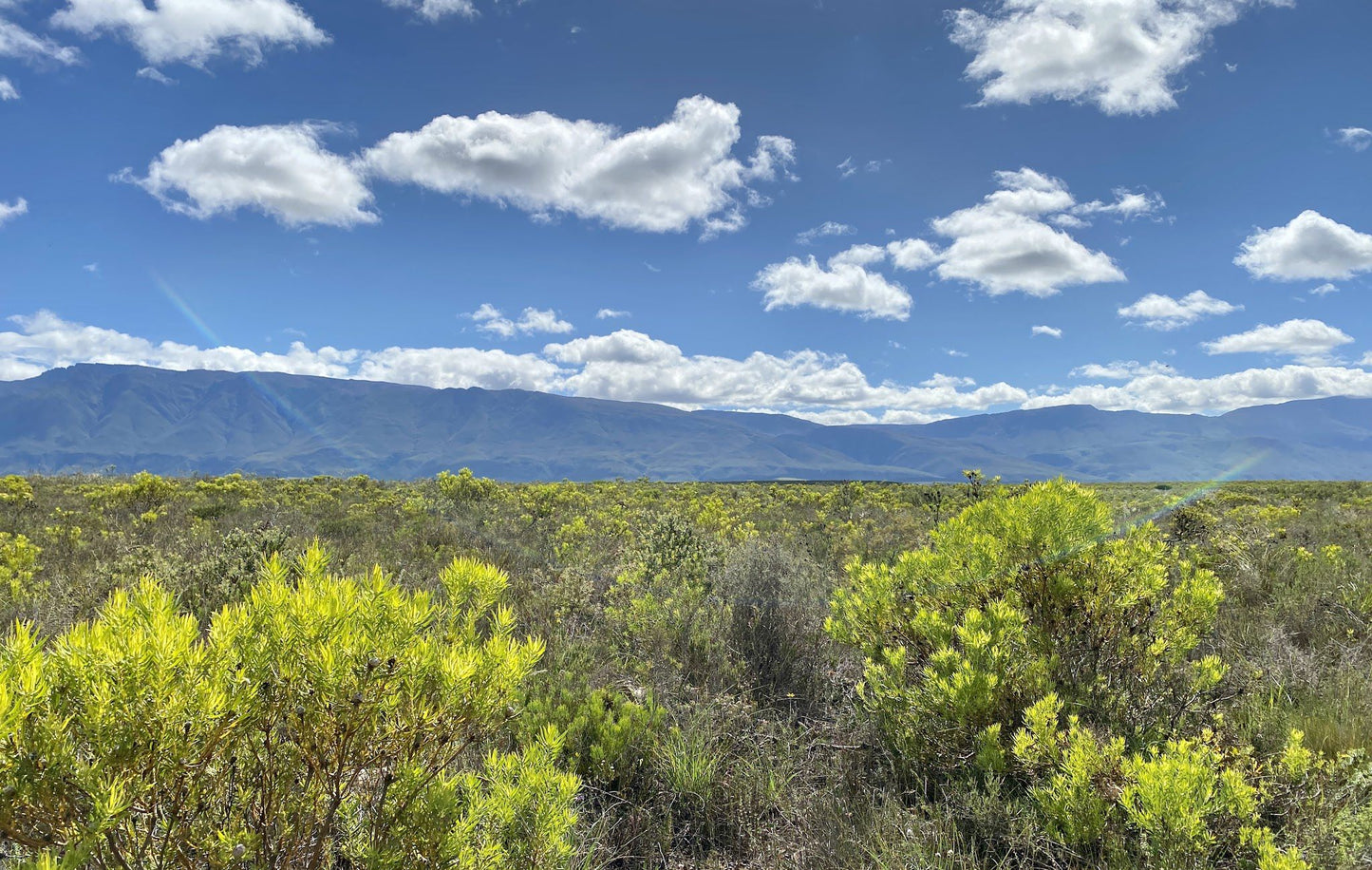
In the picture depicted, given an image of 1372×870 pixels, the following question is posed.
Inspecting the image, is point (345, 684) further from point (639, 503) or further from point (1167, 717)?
point (639, 503)

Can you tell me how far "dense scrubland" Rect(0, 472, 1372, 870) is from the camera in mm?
1600

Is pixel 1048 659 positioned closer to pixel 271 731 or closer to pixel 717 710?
pixel 717 710

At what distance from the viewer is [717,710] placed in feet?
14.7

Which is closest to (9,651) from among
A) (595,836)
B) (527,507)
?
(595,836)

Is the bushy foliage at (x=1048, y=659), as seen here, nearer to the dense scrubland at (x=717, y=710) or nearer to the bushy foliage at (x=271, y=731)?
the dense scrubland at (x=717, y=710)

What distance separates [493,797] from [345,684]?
79 centimetres

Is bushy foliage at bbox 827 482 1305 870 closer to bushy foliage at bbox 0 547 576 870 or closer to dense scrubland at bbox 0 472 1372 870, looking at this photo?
dense scrubland at bbox 0 472 1372 870

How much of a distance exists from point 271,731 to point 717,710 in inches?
128

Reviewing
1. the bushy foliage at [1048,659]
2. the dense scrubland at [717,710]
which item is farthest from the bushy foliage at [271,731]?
the bushy foliage at [1048,659]

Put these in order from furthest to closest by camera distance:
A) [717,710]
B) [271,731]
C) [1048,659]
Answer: [717,710], [1048,659], [271,731]

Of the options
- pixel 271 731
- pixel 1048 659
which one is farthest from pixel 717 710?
pixel 271 731

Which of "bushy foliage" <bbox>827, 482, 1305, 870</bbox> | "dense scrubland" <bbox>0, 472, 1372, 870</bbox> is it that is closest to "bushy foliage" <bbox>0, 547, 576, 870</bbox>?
"dense scrubland" <bbox>0, 472, 1372, 870</bbox>

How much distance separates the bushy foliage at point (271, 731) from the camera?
1.44 m

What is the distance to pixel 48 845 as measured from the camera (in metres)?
1.48
